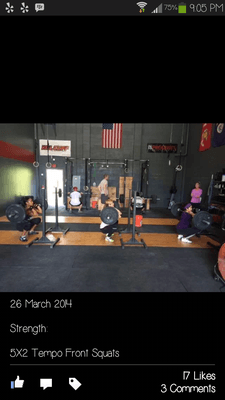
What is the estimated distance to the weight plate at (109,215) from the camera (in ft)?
11.4

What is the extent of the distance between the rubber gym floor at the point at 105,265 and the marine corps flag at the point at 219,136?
2834 mm

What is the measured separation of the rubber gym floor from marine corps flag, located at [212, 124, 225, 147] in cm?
283

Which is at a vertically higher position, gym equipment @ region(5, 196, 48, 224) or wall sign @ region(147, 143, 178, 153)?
wall sign @ region(147, 143, 178, 153)

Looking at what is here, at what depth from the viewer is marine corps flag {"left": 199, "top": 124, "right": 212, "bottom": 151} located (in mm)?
6215

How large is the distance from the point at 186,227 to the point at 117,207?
3.57 metres

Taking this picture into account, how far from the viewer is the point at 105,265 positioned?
2.66 m

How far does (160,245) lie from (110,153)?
18.8ft

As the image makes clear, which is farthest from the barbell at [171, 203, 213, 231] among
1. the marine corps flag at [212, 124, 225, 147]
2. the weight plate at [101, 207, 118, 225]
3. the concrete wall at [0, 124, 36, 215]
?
the concrete wall at [0, 124, 36, 215]
